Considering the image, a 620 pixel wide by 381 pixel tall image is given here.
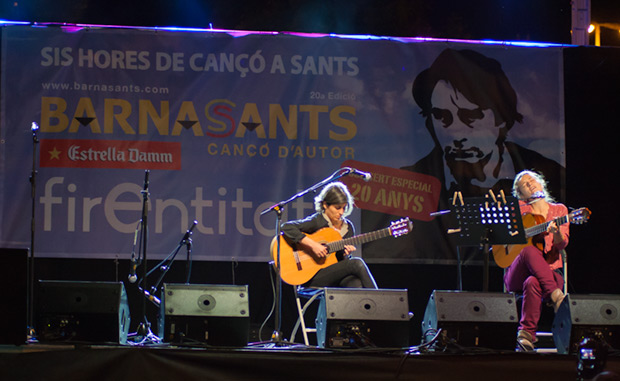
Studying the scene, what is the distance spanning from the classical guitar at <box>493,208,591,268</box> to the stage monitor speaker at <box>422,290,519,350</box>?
1261 millimetres

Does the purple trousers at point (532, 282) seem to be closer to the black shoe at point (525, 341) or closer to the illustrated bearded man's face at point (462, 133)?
Answer: the black shoe at point (525, 341)

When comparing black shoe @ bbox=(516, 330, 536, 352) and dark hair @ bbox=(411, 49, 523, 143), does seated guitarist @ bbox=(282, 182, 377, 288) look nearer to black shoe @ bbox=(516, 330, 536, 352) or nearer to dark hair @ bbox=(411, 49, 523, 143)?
black shoe @ bbox=(516, 330, 536, 352)

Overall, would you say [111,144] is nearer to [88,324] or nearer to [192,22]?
[192,22]

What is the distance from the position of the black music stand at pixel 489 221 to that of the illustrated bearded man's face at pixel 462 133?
138 centimetres

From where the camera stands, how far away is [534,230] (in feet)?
17.8

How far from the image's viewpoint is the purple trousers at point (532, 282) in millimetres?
5047

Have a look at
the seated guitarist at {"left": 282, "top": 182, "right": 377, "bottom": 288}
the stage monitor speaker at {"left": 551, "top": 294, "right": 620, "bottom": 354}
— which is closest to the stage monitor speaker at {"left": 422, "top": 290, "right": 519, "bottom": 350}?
the stage monitor speaker at {"left": 551, "top": 294, "right": 620, "bottom": 354}

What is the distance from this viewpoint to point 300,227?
5578 millimetres

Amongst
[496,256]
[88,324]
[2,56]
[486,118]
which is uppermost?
[2,56]

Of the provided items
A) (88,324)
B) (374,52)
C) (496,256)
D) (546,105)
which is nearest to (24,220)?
(88,324)

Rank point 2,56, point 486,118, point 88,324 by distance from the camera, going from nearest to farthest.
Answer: point 88,324 < point 2,56 < point 486,118

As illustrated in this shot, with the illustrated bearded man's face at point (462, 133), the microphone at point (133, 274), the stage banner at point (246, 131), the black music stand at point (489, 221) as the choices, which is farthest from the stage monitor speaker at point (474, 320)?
the illustrated bearded man's face at point (462, 133)

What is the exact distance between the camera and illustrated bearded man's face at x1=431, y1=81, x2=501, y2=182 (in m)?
6.30

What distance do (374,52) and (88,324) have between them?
362cm
